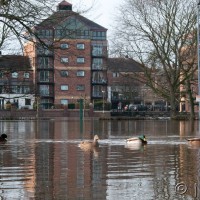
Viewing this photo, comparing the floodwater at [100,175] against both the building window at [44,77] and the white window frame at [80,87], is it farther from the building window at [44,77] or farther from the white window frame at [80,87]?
the white window frame at [80,87]

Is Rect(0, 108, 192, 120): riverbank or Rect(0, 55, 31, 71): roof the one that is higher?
Rect(0, 55, 31, 71): roof

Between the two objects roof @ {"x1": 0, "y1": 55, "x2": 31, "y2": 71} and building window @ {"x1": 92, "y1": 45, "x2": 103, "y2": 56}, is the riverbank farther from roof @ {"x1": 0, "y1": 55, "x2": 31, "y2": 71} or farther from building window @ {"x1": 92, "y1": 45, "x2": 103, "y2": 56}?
roof @ {"x1": 0, "y1": 55, "x2": 31, "y2": 71}

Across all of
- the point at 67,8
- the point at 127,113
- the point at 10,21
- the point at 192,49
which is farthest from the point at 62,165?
the point at 127,113

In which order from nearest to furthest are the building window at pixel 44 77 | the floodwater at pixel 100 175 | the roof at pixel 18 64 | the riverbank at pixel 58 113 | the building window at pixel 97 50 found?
1. the floodwater at pixel 100 175
2. the roof at pixel 18 64
3. the riverbank at pixel 58 113
4. the building window at pixel 44 77
5. the building window at pixel 97 50

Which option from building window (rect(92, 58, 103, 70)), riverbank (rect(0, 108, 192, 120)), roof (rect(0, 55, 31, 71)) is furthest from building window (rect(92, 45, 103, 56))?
roof (rect(0, 55, 31, 71))

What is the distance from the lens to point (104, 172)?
48.3ft

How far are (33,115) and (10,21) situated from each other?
80.0 metres

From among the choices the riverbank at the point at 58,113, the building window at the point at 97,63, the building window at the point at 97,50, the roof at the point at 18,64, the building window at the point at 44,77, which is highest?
the building window at the point at 97,50

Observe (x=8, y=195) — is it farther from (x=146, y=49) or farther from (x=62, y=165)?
(x=146, y=49)

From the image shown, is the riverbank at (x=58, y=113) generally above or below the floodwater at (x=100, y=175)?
above

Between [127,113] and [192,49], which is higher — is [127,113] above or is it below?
below

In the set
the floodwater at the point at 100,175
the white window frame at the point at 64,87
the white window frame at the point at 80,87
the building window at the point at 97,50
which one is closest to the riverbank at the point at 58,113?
the white window frame at the point at 64,87

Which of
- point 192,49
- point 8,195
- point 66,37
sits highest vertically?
point 192,49

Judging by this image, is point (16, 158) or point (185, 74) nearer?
point (16, 158)
